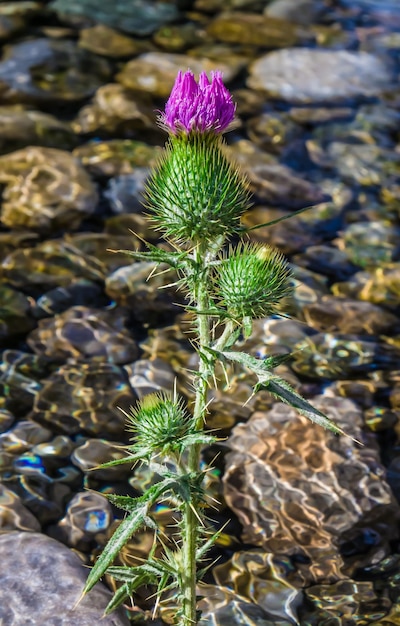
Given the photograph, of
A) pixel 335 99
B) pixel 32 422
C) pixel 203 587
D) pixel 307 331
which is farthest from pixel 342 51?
pixel 203 587

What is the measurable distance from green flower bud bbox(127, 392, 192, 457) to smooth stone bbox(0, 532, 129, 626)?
0.90m

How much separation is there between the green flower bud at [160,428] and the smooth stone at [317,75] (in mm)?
6122

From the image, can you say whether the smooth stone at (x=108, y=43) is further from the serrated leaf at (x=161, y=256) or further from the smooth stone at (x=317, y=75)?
the serrated leaf at (x=161, y=256)

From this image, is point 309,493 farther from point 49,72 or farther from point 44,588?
point 49,72

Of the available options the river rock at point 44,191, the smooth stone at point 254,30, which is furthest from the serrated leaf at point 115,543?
the smooth stone at point 254,30

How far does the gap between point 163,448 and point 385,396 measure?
2603 millimetres

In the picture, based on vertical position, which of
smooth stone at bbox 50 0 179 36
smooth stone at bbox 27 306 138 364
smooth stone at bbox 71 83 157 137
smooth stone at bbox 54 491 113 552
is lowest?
smooth stone at bbox 54 491 113 552

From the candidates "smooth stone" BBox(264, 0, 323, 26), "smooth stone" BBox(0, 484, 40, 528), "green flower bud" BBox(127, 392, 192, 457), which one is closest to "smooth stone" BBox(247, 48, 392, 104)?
"smooth stone" BBox(264, 0, 323, 26)

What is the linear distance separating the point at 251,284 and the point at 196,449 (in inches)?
23.3

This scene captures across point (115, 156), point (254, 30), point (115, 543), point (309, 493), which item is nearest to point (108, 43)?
point (254, 30)

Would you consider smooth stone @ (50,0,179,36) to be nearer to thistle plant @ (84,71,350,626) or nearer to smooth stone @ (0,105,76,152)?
smooth stone @ (0,105,76,152)

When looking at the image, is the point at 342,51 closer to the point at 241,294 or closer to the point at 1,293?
the point at 1,293

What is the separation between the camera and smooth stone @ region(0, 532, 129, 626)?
3.36m

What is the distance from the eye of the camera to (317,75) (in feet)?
28.6
